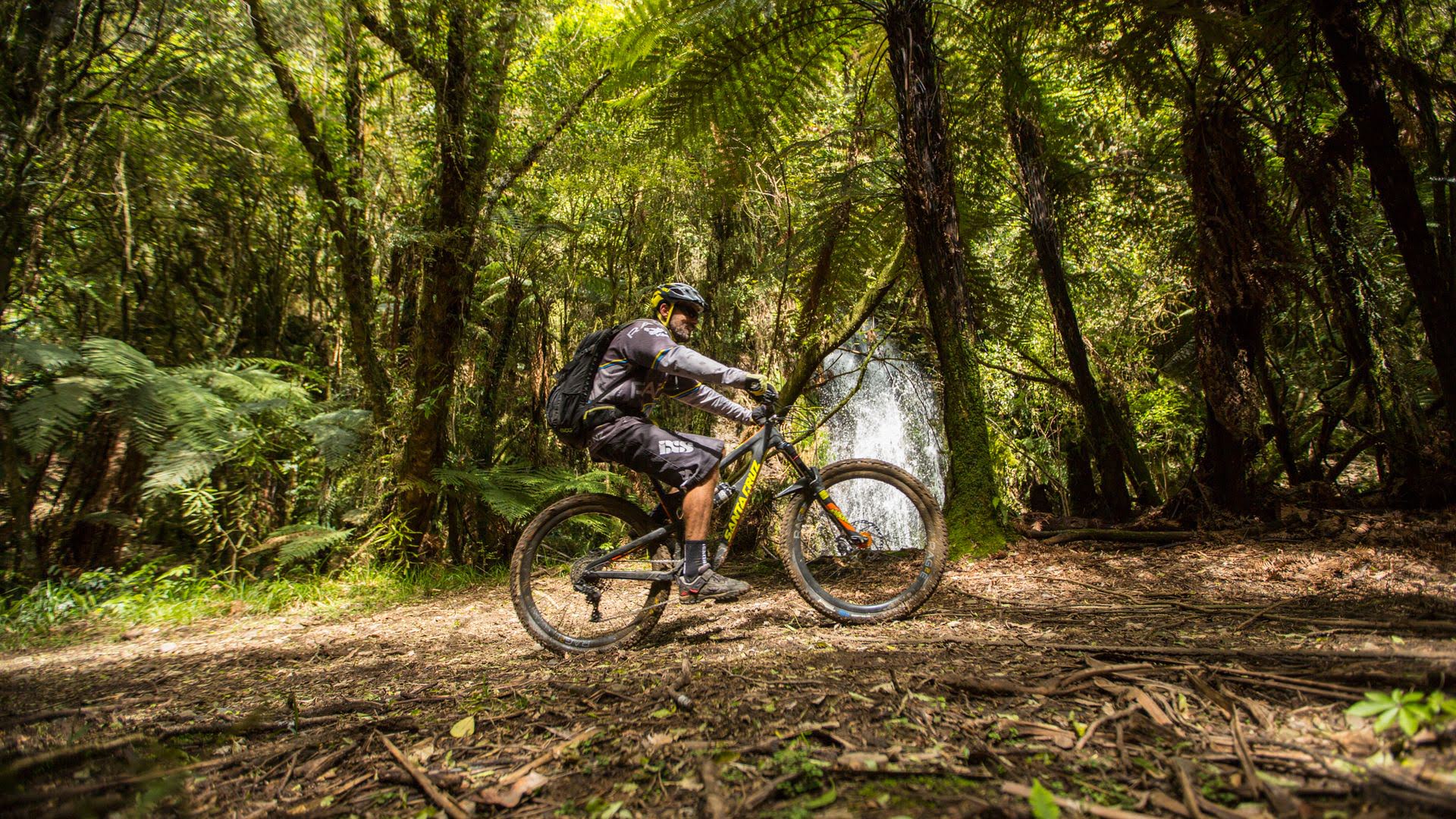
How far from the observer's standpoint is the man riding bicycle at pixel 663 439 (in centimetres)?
303

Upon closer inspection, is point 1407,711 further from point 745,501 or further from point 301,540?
point 301,540

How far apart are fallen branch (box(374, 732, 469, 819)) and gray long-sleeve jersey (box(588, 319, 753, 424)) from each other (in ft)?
5.46

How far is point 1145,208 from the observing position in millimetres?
5406

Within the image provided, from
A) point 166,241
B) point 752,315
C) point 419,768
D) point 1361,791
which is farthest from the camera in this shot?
point 752,315

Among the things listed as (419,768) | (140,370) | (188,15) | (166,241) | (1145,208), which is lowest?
(419,768)

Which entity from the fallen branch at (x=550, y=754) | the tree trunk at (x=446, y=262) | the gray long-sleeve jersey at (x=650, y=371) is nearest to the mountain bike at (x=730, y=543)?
the gray long-sleeve jersey at (x=650, y=371)

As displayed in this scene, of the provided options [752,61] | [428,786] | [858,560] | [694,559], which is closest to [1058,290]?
[858,560]

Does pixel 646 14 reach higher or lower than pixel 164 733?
higher

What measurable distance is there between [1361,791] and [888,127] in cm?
469

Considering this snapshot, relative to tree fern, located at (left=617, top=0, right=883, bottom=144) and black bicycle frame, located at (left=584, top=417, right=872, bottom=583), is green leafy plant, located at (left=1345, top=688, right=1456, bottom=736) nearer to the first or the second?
black bicycle frame, located at (left=584, top=417, right=872, bottom=583)

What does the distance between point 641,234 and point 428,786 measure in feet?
19.8

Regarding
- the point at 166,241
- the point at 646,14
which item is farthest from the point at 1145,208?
the point at 166,241

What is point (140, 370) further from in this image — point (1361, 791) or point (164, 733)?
point (1361, 791)

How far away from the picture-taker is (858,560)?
3.96m
